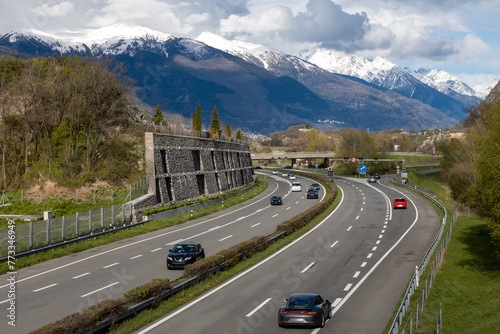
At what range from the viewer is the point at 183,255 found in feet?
99.8

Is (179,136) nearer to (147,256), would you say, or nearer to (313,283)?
(147,256)

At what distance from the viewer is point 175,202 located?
62.5 m

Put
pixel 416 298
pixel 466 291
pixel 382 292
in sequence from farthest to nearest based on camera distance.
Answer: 1. pixel 466 291
2. pixel 382 292
3. pixel 416 298

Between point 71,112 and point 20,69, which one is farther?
point 20,69

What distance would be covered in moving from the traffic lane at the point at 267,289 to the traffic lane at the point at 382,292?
1614 mm

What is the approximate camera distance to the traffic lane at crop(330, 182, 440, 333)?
2011 centimetres

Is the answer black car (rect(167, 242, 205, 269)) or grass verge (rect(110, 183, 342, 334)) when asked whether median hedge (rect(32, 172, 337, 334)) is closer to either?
grass verge (rect(110, 183, 342, 334))

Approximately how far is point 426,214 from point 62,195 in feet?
137

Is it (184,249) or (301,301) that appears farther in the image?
(184,249)

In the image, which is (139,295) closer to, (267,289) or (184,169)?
(267,289)

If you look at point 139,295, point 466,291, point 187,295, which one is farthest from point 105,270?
point 466,291

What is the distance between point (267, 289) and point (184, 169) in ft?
141

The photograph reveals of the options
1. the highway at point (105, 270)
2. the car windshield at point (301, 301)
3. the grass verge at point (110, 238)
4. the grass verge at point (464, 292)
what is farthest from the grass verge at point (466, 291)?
the grass verge at point (110, 238)

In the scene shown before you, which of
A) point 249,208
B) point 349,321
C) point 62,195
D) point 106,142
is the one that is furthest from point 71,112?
point 349,321
